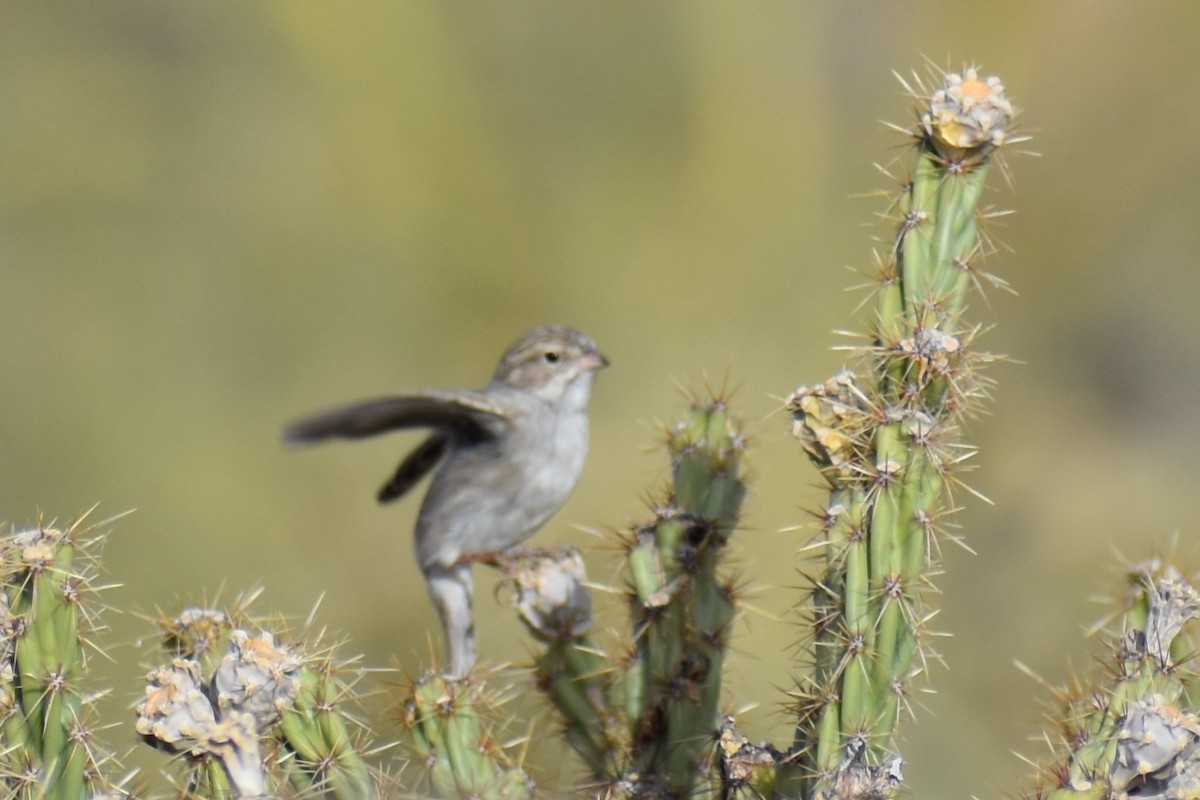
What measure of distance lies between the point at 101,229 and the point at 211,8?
161cm

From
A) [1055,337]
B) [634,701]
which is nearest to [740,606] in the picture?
[634,701]

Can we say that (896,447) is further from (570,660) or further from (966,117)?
(570,660)

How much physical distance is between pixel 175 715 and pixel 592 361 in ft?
11.2

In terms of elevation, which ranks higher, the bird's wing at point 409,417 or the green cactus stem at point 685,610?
the bird's wing at point 409,417

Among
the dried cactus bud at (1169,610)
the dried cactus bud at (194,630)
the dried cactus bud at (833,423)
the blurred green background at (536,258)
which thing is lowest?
the dried cactus bud at (194,630)

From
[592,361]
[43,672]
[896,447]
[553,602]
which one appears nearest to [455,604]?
[592,361]

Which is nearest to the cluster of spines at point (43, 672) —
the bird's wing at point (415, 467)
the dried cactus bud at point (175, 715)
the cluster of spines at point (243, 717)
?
the cluster of spines at point (243, 717)

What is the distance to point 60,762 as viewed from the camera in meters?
3.77

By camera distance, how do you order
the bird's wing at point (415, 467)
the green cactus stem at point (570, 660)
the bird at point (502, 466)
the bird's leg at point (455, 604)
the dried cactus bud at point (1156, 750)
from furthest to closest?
the bird's wing at point (415, 467)
the bird's leg at point (455, 604)
the bird at point (502, 466)
the green cactus stem at point (570, 660)
the dried cactus bud at point (1156, 750)

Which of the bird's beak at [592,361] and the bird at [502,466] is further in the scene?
the bird's beak at [592,361]

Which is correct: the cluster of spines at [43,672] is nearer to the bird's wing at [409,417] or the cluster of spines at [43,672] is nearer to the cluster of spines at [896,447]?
the bird's wing at [409,417]

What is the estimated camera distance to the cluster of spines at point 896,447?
11.8ft

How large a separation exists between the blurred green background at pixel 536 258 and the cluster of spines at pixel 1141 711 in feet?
18.8

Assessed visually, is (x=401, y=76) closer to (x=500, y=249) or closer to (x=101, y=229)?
(x=500, y=249)
